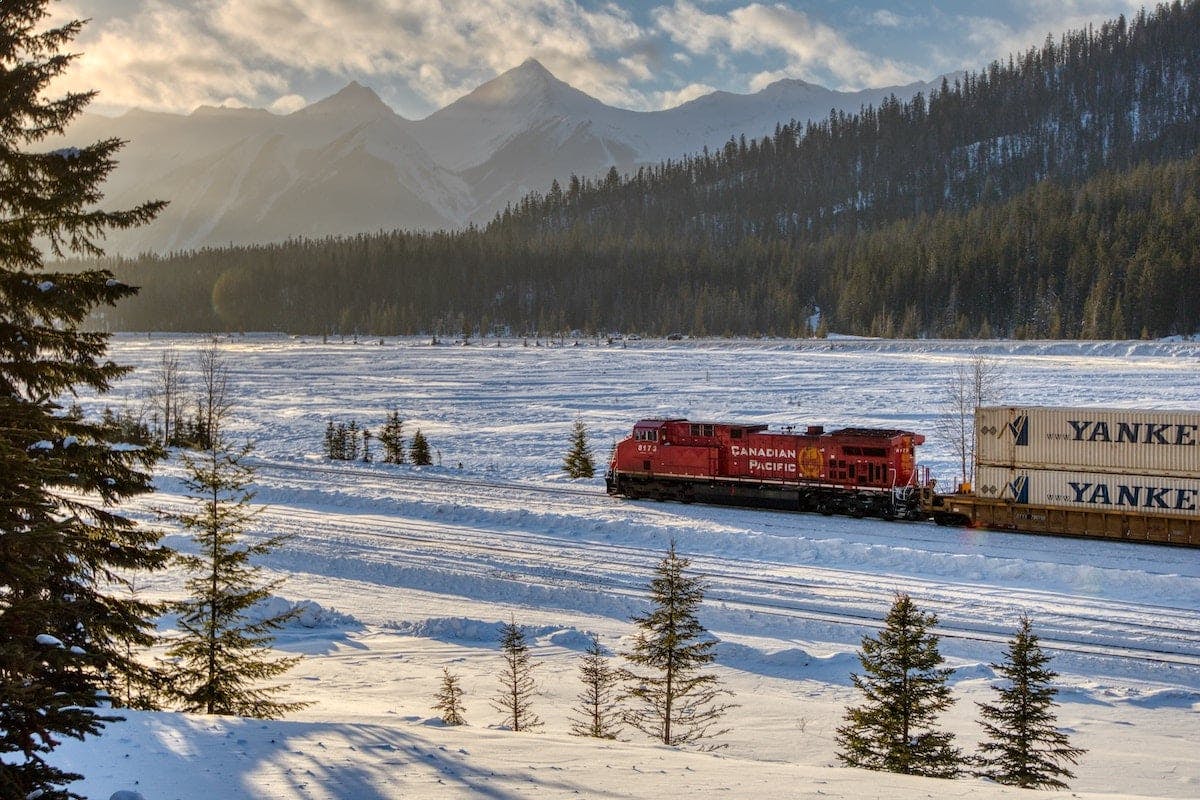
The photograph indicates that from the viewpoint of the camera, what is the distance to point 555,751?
11000mm

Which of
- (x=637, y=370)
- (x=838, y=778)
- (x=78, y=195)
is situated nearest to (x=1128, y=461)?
(x=838, y=778)

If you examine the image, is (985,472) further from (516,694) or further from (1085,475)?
(516,694)

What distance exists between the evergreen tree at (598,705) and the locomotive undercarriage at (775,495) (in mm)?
16493

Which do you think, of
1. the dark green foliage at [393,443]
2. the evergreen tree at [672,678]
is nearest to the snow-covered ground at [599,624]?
the evergreen tree at [672,678]

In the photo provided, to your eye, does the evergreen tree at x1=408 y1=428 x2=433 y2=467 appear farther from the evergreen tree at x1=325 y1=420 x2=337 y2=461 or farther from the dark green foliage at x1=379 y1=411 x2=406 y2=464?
the evergreen tree at x1=325 y1=420 x2=337 y2=461

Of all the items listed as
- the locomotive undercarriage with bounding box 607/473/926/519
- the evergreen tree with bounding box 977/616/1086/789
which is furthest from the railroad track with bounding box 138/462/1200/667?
the evergreen tree with bounding box 977/616/1086/789

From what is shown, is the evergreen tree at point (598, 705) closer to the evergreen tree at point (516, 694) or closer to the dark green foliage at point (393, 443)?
the evergreen tree at point (516, 694)

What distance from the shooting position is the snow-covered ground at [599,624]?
33.0ft

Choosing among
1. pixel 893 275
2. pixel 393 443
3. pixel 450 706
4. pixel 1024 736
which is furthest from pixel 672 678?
pixel 893 275

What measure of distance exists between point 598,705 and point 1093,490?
20.3 meters

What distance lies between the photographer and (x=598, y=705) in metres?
15.4

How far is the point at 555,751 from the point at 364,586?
15351 millimetres

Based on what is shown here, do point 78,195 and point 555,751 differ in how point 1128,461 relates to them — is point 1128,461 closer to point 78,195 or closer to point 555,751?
point 555,751

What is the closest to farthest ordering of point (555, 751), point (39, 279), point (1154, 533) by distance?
point (555, 751), point (39, 279), point (1154, 533)
